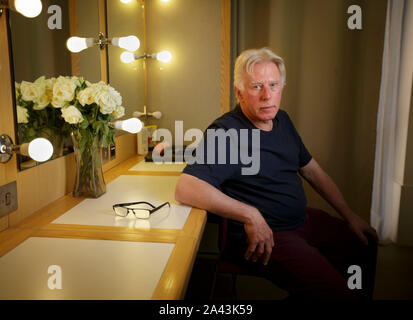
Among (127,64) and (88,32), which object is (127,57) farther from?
(88,32)

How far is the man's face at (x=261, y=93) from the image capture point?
61.6 inches

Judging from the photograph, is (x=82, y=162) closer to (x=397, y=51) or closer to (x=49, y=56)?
(x=49, y=56)

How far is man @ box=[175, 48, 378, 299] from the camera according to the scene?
1.33 meters

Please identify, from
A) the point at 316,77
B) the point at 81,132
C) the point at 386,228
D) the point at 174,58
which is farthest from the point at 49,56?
the point at 386,228

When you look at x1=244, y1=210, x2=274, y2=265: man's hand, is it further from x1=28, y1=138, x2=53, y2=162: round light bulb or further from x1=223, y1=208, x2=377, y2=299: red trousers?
x1=28, y1=138, x2=53, y2=162: round light bulb

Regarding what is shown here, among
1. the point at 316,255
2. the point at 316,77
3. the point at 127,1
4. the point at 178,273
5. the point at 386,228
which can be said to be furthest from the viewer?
the point at 386,228

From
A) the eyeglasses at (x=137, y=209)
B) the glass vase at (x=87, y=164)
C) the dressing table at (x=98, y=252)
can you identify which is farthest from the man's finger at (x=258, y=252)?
the glass vase at (x=87, y=164)

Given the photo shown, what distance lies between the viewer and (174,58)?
254 centimetres

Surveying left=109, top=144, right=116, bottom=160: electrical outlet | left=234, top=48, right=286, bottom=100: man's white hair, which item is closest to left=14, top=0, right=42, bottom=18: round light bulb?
left=234, top=48, right=286, bottom=100: man's white hair

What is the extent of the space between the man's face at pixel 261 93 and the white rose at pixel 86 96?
67 cm

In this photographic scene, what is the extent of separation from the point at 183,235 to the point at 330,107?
1.80 metres

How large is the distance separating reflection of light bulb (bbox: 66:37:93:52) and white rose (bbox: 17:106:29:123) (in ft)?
1.40

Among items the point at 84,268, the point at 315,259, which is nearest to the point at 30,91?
the point at 84,268
